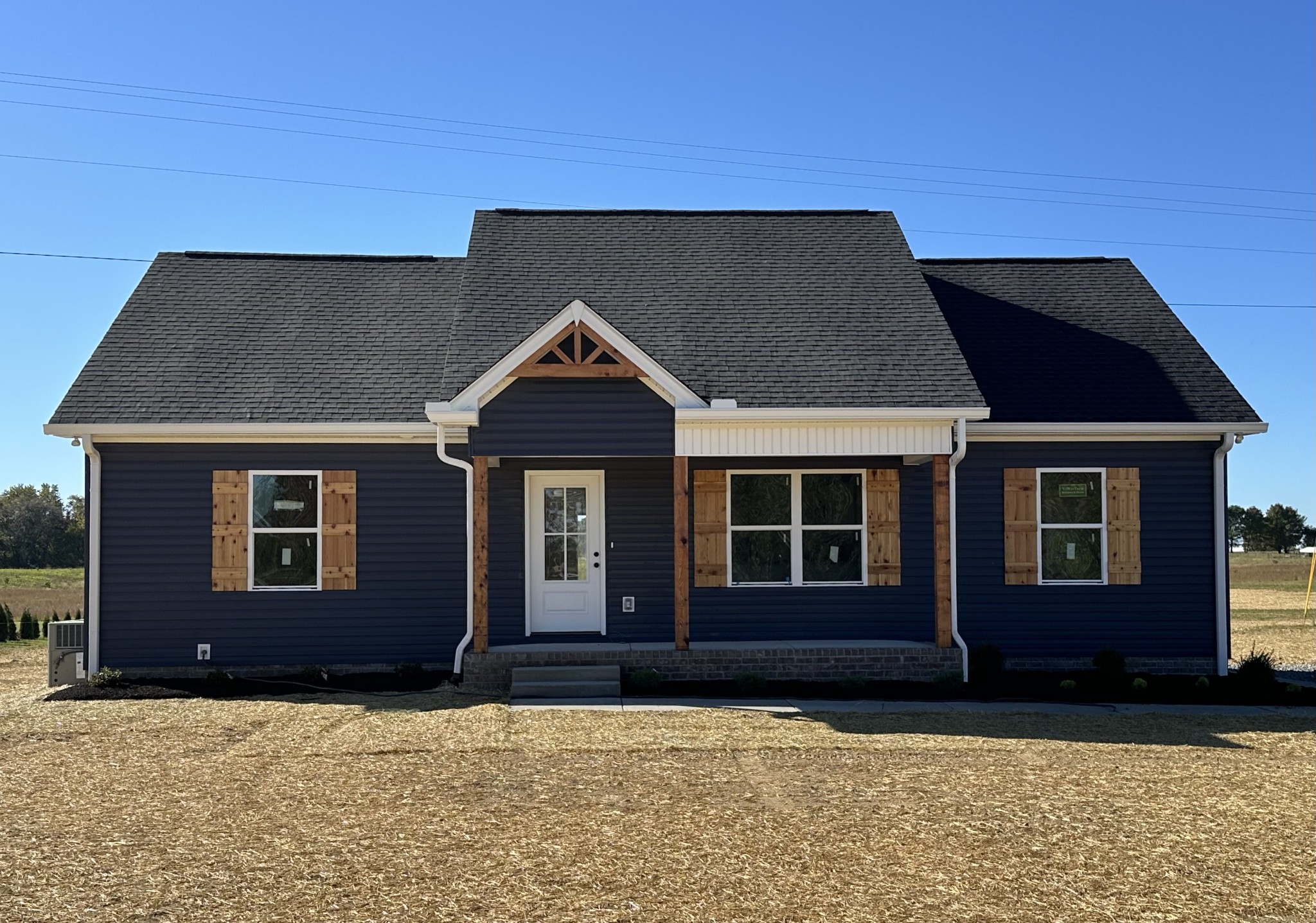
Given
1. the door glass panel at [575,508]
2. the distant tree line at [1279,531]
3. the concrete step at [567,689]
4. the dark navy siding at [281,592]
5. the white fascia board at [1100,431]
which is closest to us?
the concrete step at [567,689]

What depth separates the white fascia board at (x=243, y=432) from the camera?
13.8m

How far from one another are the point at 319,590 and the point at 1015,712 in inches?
317

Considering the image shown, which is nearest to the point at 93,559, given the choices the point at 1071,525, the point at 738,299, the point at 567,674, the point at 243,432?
the point at 243,432

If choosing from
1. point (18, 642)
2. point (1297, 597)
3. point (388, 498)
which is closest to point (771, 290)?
point (388, 498)

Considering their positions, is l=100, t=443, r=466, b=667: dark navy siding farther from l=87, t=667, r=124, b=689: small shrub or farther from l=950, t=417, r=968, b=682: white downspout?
l=950, t=417, r=968, b=682: white downspout

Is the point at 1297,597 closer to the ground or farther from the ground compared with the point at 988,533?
closer to the ground

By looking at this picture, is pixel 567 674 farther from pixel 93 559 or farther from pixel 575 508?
pixel 93 559

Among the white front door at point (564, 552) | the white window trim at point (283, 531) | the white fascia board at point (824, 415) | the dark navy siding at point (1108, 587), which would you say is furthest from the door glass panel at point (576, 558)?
the dark navy siding at point (1108, 587)

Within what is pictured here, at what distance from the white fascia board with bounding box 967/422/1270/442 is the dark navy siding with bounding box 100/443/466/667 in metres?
6.60

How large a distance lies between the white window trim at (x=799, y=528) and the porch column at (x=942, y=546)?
122cm

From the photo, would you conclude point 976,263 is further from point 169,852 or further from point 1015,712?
point 169,852

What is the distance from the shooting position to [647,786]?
8.79 meters

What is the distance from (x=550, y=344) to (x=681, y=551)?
271 centimetres

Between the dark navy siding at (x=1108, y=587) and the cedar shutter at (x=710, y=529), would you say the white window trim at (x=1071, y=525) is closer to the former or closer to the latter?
the dark navy siding at (x=1108, y=587)
